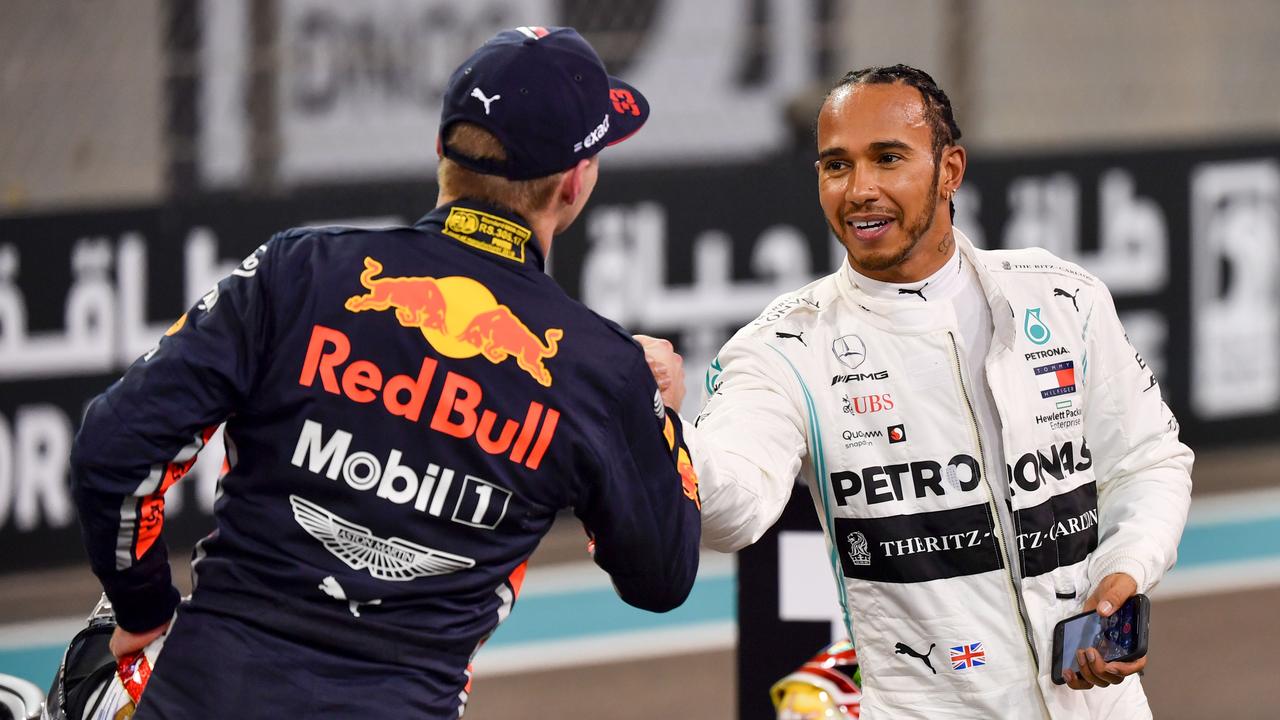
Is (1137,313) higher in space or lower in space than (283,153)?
lower

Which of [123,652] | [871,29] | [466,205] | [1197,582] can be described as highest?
[871,29]

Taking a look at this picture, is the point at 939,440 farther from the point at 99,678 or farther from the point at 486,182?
the point at 99,678

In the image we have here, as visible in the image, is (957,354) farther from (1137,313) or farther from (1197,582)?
(1137,313)

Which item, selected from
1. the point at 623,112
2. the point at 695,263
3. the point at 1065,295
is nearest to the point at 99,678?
the point at 623,112

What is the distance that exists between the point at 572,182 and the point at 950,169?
0.89 meters

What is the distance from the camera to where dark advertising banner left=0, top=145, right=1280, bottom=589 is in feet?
23.9

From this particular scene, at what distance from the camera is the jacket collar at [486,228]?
97.0 inches

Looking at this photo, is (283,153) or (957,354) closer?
(957,354)

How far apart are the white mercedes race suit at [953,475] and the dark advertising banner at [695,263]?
487 centimetres

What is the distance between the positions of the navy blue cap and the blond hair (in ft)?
0.04

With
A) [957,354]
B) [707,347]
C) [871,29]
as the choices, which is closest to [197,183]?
[707,347]

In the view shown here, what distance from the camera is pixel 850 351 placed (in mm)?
3066

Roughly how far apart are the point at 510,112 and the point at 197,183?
7.62 meters

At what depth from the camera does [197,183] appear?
31.8 ft
